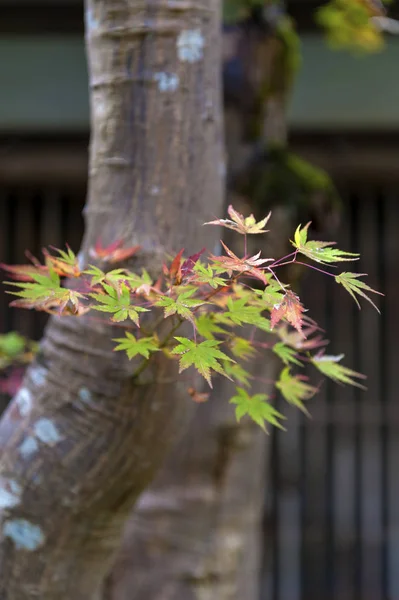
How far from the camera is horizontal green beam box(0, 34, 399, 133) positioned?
14.1ft

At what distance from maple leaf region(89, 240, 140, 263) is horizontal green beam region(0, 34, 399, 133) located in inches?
116

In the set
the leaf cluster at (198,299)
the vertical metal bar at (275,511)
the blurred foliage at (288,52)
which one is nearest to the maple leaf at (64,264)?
the leaf cluster at (198,299)

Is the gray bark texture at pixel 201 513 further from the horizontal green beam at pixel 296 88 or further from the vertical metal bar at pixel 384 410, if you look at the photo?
the horizontal green beam at pixel 296 88

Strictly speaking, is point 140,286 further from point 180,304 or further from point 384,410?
point 384,410

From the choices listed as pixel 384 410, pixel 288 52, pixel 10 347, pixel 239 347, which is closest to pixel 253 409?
pixel 239 347

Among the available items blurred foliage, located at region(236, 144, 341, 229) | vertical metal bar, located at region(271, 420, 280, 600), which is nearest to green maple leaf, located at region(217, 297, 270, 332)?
blurred foliage, located at region(236, 144, 341, 229)

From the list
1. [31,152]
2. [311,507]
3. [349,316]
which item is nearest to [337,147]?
[349,316]

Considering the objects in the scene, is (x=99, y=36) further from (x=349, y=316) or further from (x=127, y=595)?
(x=349, y=316)

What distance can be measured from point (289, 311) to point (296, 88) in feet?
11.3

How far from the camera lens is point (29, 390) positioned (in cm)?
153

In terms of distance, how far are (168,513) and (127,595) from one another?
0.26 metres

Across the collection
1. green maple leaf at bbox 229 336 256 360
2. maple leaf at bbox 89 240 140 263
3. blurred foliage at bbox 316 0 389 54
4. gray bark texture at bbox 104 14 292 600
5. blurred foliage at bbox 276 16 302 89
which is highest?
blurred foliage at bbox 316 0 389 54

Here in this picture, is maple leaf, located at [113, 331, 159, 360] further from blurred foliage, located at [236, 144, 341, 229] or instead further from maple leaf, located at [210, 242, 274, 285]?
blurred foliage, located at [236, 144, 341, 229]

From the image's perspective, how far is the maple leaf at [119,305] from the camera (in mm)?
1126
